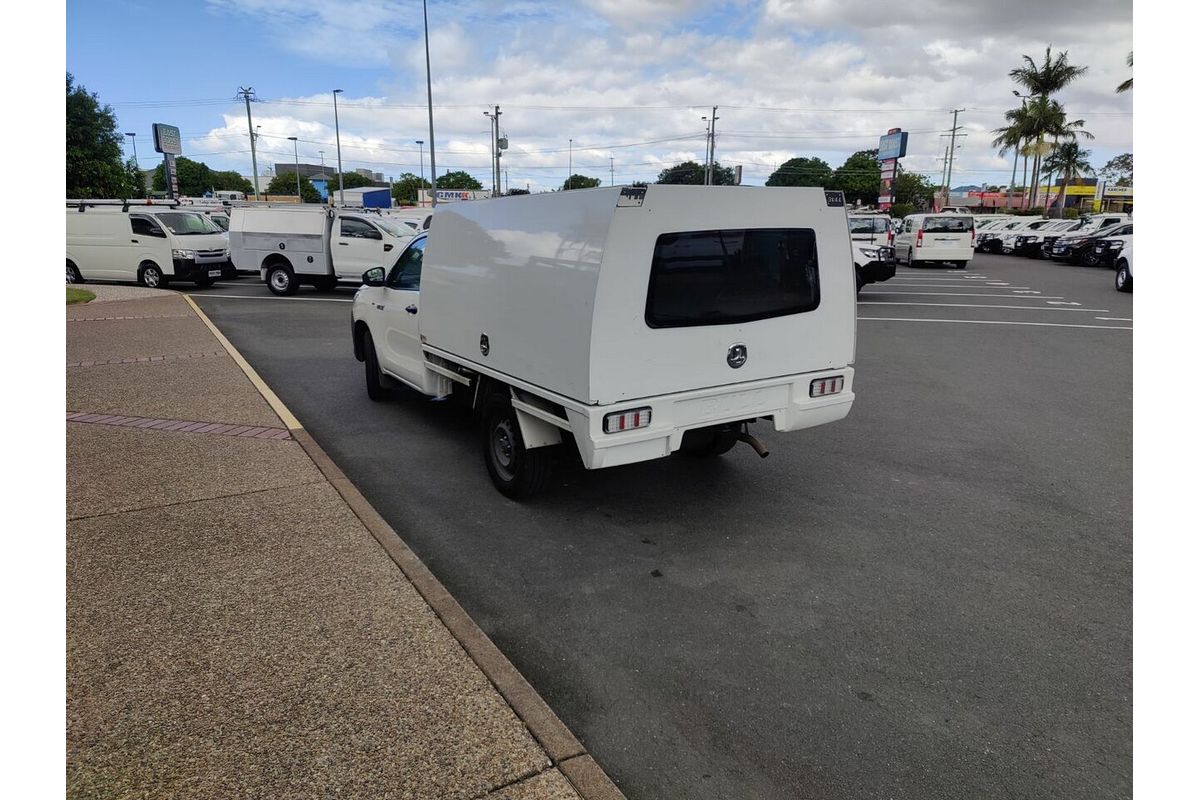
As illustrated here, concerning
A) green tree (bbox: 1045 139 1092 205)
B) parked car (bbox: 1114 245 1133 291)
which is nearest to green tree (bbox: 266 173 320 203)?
green tree (bbox: 1045 139 1092 205)

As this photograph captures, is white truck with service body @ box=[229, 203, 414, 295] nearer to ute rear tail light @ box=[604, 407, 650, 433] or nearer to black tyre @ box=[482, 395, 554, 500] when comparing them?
black tyre @ box=[482, 395, 554, 500]

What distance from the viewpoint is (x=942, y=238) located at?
26.2m

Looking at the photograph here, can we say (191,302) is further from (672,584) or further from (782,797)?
(782,797)

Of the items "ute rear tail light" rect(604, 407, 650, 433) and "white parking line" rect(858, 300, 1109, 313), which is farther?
"white parking line" rect(858, 300, 1109, 313)

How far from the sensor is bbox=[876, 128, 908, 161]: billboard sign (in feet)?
171

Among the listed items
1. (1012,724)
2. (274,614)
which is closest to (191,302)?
(274,614)

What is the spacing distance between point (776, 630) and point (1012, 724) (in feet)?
3.51

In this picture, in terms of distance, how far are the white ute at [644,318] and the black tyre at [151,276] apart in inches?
702

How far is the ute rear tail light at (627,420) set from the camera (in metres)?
4.30

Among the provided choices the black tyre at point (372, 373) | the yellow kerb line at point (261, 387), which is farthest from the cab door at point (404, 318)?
the yellow kerb line at point (261, 387)

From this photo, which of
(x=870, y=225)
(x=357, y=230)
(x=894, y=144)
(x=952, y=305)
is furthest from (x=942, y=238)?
(x=894, y=144)

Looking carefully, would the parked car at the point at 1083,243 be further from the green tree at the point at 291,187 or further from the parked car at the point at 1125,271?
the green tree at the point at 291,187

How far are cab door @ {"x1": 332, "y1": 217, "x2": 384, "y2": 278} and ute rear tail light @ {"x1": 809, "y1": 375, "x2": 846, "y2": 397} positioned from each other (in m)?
Answer: 14.7

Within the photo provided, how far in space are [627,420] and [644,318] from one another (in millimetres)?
601
